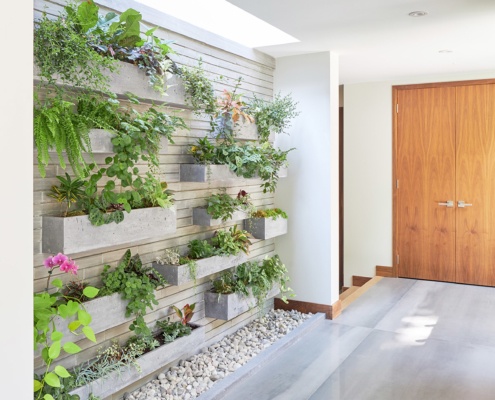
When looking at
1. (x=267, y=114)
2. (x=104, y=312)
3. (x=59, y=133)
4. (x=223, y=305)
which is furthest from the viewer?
(x=267, y=114)

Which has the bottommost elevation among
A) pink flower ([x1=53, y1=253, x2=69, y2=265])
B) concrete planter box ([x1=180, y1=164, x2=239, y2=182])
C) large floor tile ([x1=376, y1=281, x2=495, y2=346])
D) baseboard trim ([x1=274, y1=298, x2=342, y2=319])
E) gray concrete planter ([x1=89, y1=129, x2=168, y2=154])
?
large floor tile ([x1=376, y1=281, x2=495, y2=346])

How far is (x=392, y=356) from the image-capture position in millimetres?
3631

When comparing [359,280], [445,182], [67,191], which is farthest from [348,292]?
[67,191]

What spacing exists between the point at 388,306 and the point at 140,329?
2.87 m

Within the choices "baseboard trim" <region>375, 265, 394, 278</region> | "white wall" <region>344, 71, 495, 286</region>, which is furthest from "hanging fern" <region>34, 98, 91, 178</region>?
"baseboard trim" <region>375, 265, 394, 278</region>

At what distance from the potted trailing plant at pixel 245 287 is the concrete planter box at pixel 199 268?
0.17m

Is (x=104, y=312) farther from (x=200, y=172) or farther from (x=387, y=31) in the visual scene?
(x=387, y=31)

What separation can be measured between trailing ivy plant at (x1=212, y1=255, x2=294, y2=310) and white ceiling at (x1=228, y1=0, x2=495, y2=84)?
5.93 feet

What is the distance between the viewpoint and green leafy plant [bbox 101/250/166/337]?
8.79 ft

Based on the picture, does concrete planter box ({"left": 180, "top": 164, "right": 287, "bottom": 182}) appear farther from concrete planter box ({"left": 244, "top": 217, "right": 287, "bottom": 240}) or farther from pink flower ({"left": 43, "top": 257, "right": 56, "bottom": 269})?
pink flower ({"left": 43, "top": 257, "right": 56, "bottom": 269})

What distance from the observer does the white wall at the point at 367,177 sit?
239 inches

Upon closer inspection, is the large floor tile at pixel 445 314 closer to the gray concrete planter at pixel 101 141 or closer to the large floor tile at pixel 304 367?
the large floor tile at pixel 304 367

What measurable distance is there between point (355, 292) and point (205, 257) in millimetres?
2542

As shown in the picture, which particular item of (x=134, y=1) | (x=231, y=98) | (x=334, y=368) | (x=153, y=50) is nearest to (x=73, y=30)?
(x=153, y=50)
